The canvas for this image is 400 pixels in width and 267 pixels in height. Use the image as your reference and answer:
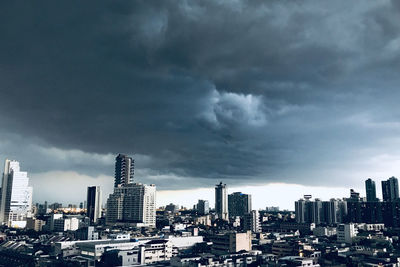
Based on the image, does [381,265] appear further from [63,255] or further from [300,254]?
[63,255]

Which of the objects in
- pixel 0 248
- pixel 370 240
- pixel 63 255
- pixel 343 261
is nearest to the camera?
pixel 343 261

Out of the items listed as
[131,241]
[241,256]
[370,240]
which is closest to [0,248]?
[131,241]

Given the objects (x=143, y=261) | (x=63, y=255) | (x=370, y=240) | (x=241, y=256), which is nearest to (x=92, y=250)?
(x=63, y=255)

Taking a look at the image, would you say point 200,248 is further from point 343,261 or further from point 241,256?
point 343,261

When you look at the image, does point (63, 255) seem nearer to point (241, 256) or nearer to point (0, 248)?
point (0, 248)

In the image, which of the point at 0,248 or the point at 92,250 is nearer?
the point at 92,250

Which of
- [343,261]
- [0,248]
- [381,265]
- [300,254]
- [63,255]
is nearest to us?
[381,265]

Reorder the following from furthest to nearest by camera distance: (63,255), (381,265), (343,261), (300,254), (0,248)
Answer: (0,248) < (63,255) < (300,254) < (343,261) < (381,265)

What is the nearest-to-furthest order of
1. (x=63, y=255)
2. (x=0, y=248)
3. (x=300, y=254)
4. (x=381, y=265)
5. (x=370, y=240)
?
(x=381, y=265)
(x=300, y=254)
(x=63, y=255)
(x=0, y=248)
(x=370, y=240)

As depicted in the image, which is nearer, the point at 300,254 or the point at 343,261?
the point at 343,261
